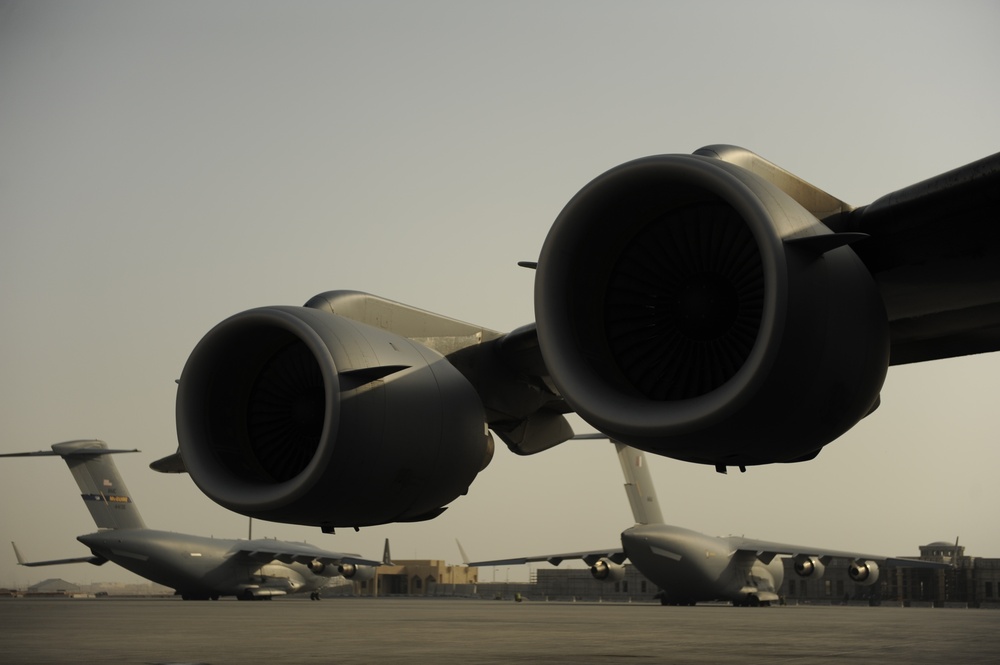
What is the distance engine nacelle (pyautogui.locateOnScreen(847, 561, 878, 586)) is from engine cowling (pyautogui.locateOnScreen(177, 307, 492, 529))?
49268 millimetres

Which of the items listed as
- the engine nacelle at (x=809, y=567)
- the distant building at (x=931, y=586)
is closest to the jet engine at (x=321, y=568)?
the engine nacelle at (x=809, y=567)

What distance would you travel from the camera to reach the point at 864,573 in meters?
52.8

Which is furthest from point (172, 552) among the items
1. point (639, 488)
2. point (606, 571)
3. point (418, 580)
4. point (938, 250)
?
point (418, 580)

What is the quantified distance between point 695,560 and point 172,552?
26586mm

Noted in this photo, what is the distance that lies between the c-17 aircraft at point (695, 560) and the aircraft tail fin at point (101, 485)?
997 inches

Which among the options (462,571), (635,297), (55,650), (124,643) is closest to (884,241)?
(635,297)

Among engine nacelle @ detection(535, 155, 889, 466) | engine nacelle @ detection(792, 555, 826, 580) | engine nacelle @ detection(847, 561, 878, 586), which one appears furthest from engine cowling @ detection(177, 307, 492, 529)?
engine nacelle @ detection(847, 561, 878, 586)

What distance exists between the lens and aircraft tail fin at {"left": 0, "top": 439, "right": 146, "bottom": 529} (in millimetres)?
52969

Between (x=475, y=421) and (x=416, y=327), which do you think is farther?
(x=416, y=327)

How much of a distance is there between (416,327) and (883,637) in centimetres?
1316

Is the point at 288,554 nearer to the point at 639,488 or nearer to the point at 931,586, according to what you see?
the point at 639,488

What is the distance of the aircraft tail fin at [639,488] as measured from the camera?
176 feet

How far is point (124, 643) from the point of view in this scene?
13586mm

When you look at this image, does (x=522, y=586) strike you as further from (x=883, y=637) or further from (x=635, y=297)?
(x=635, y=297)
